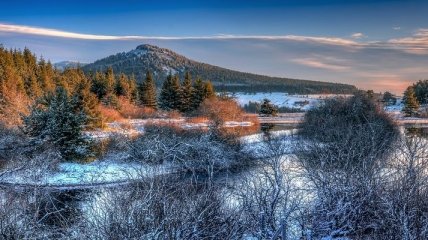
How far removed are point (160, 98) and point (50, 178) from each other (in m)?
38.6

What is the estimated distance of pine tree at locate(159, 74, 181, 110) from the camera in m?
69.3

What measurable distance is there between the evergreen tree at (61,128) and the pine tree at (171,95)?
3086 centimetres

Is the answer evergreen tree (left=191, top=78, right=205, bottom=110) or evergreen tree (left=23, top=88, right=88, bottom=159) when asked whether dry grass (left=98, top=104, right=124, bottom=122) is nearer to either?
evergreen tree (left=191, top=78, right=205, bottom=110)

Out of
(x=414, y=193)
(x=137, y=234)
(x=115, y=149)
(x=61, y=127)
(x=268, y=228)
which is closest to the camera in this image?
(x=137, y=234)

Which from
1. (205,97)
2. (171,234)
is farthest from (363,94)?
(171,234)

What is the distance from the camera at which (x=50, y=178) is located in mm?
33188

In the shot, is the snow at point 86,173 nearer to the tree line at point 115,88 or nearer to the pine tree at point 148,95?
the tree line at point 115,88

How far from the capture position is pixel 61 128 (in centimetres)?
3756

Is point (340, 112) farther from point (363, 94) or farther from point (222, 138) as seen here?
point (222, 138)

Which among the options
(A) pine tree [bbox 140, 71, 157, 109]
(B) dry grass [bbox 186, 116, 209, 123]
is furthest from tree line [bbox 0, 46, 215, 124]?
(B) dry grass [bbox 186, 116, 209, 123]

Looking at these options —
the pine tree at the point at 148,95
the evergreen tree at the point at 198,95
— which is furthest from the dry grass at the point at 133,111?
the evergreen tree at the point at 198,95

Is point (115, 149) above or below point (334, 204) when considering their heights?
below

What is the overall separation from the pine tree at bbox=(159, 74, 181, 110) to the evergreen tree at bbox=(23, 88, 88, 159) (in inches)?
1215

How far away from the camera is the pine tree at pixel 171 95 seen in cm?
6931
